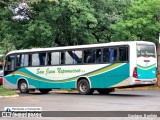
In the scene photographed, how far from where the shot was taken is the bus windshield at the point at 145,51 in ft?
77.0

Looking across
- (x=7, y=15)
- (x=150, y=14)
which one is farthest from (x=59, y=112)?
(x=7, y=15)

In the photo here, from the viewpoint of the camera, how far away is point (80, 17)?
34.1 m

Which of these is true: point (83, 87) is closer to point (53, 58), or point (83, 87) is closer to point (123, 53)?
point (53, 58)

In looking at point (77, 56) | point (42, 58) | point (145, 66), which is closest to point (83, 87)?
point (77, 56)

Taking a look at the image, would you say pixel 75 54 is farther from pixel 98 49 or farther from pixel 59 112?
pixel 59 112

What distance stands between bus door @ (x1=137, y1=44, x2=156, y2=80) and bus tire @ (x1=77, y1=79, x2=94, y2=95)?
130 inches

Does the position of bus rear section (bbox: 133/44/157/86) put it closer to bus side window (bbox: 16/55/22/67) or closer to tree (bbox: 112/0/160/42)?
tree (bbox: 112/0/160/42)

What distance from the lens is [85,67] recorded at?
2545 centimetres

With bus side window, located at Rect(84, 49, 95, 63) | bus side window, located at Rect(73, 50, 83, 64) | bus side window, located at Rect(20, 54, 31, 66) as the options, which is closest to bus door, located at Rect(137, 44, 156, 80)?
bus side window, located at Rect(84, 49, 95, 63)

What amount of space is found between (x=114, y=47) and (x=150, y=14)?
32.4 ft

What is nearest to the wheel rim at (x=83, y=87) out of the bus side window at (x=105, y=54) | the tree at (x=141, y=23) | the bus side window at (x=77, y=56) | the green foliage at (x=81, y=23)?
the bus side window at (x=77, y=56)

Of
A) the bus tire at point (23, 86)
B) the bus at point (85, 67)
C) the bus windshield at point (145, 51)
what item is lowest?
the bus tire at point (23, 86)

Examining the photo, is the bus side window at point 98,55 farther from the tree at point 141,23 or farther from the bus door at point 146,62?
the tree at point 141,23

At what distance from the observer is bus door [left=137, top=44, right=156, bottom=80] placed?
76.8 ft
